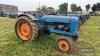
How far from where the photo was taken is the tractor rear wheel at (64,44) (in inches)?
316

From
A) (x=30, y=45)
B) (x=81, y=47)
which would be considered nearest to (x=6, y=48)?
(x=30, y=45)

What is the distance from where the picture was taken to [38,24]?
912cm

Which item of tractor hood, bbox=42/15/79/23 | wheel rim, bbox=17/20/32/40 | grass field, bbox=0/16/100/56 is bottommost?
grass field, bbox=0/16/100/56

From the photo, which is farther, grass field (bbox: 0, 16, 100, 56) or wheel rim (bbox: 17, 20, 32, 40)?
wheel rim (bbox: 17, 20, 32, 40)

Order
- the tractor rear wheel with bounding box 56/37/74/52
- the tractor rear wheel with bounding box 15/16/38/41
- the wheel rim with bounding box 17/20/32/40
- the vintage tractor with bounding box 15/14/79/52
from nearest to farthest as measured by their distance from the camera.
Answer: the tractor rear wheel with bounding box 56/37/74/52 < the vintage tractor with bounding box 15/14/79/52 < the tractor rear wheel with bounding box 15/16/38/41 < the wheel rim with bounding box 17/20/32/40

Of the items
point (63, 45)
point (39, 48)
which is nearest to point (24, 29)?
point (39, 48)

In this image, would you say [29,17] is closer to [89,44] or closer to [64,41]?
[64,41]

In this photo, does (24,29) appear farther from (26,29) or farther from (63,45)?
(63,45)

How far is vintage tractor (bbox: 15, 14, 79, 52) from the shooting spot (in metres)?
8.20

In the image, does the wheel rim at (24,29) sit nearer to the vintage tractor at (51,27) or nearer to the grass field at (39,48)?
the vintage tractor at (51,27)

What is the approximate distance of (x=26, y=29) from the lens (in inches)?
364

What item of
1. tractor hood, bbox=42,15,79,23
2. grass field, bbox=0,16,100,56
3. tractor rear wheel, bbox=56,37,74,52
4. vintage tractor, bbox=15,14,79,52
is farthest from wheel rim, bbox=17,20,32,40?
tractor rear wheel, bbox=56,37,74,52

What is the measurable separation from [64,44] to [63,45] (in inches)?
2.4

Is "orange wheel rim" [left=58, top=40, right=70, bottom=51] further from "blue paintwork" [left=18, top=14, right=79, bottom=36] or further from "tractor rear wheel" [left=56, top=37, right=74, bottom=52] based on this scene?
"blue paintwork" [left=18, top=14, right=79, bottom=36]
